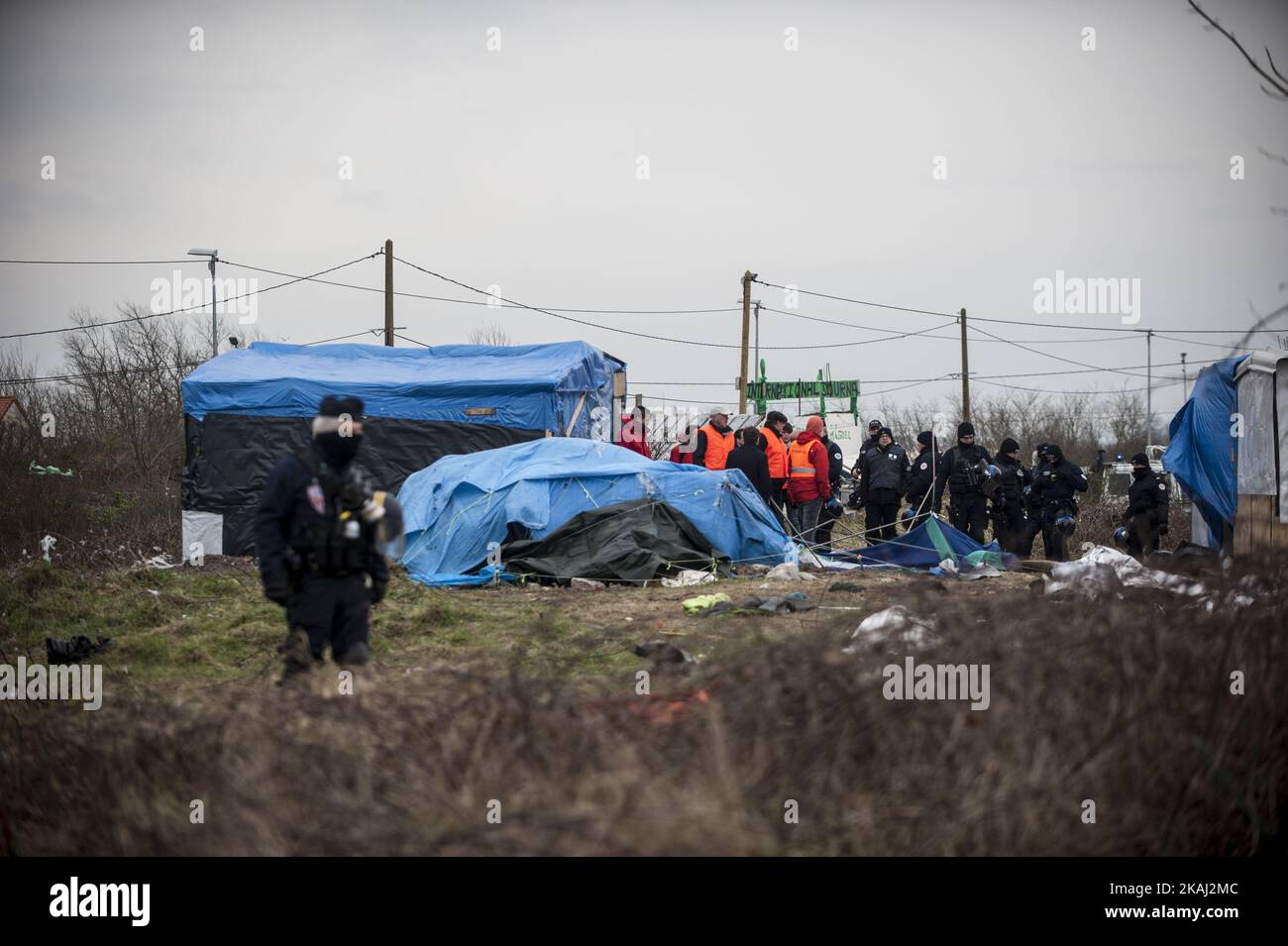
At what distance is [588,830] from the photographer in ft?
10.1

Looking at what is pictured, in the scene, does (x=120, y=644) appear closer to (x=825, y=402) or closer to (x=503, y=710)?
(x=503, y=710)

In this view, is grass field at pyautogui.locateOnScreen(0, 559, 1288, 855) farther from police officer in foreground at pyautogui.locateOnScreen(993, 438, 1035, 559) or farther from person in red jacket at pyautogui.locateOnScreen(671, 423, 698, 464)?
person in red jacket at pyautogui.locateOnScreen(671, 423, 698, 464)

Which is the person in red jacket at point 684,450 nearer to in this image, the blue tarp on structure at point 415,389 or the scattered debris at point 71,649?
the blue tarp on structure at point 415,389

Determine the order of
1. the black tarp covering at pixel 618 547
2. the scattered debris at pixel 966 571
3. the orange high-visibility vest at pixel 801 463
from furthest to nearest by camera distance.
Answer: the orange high-visibility vest at pixel 801 463 < the black tarp covering at pixel 618 547 < the scattered debris at pixel 966 571

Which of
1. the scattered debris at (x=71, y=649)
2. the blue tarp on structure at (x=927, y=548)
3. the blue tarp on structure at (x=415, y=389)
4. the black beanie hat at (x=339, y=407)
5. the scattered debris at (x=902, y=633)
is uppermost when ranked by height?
the blue tarp on structure at (x=415, y=389)

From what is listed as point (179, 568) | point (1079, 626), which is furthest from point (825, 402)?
point (1079, 626)

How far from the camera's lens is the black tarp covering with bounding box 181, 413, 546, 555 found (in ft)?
56.5

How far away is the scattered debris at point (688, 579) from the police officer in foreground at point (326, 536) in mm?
7048

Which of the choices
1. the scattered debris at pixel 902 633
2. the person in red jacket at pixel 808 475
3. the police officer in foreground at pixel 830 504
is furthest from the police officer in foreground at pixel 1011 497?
the scattered debris at pixel 902 633

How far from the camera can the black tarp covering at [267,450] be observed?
17.2 meters

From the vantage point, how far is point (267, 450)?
1723 cm

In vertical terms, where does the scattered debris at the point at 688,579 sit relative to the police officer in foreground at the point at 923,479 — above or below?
below

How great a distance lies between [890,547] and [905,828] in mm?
11474
